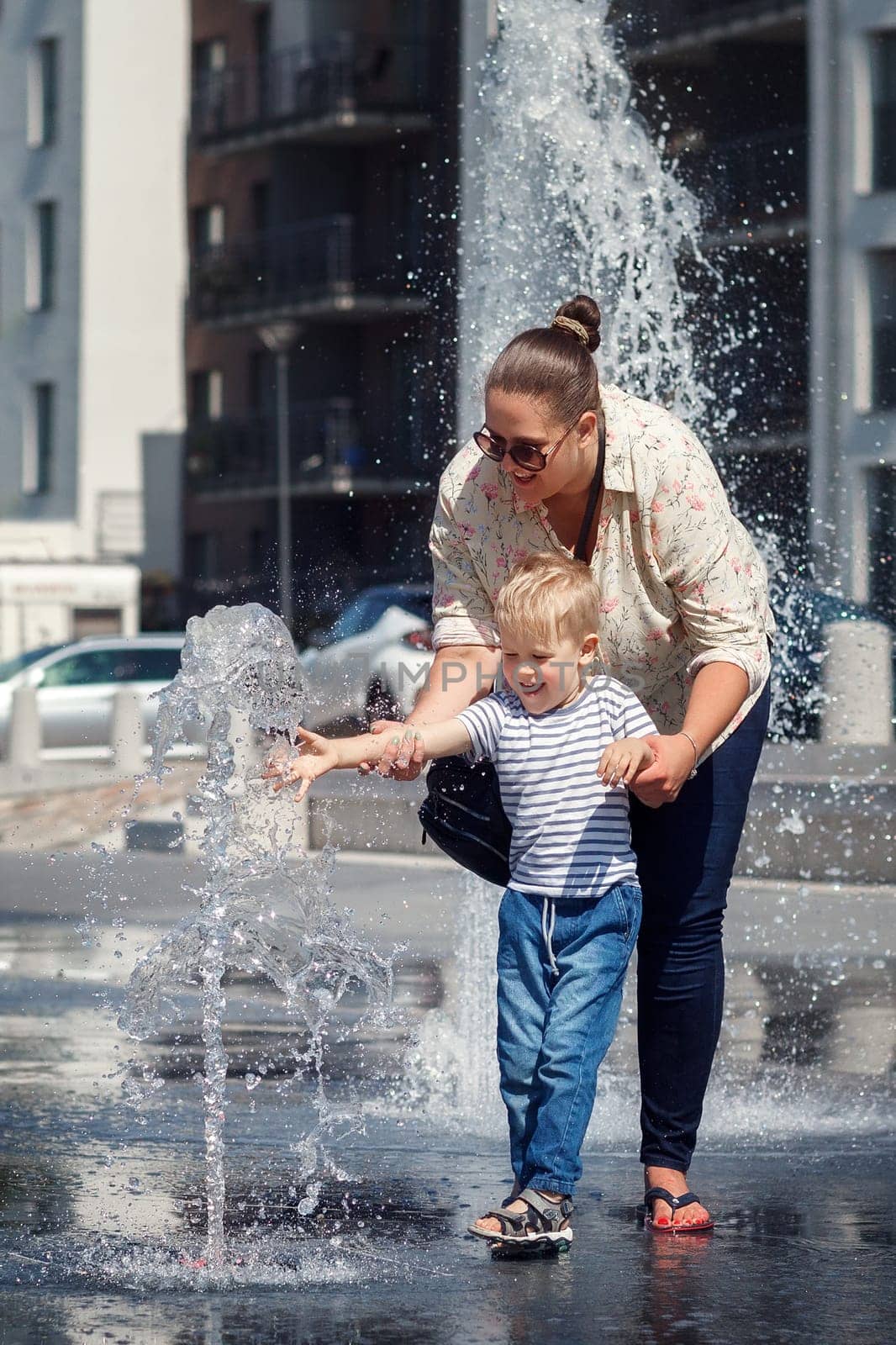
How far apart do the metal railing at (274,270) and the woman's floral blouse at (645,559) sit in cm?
3485

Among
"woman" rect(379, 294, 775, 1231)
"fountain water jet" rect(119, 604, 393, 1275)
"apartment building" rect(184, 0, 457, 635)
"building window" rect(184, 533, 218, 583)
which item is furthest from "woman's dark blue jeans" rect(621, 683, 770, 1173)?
"building window" rect(184, 533, 218, 583)

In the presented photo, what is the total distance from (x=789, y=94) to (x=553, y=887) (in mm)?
7006

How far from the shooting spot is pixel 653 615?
12.3 feet

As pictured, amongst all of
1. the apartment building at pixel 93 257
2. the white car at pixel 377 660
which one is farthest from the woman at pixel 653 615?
the apartment building at pixel 93 257

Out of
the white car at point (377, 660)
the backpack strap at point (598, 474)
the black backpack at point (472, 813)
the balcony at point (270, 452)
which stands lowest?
the black backpack at point (472, 813)

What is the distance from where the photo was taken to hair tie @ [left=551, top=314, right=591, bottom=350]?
12.1 ft

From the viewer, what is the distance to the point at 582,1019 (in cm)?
359

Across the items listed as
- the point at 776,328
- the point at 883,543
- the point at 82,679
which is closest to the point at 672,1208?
the point at 776,328

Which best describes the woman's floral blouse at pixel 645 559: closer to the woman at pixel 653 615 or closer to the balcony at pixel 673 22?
the woman at pixel 653 615

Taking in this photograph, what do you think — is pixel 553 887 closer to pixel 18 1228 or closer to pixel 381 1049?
pixel 18 1228

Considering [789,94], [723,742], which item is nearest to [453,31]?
[789,94]

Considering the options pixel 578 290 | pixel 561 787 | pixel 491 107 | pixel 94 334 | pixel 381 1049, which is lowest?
pixel 381 1049

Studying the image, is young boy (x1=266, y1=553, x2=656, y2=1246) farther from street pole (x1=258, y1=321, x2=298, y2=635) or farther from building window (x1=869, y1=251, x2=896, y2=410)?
street pole (x1=258, y1=321, x2=298, y2=635)

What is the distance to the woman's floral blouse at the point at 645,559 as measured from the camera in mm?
3654
